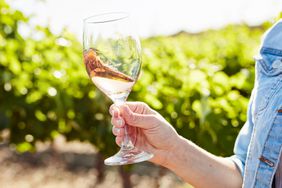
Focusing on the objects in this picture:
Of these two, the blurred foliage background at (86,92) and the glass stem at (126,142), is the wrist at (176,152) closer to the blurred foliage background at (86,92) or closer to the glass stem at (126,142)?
the glass stem at (126,142)

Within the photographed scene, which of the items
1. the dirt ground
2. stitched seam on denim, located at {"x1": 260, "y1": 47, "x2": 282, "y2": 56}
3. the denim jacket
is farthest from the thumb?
the dirt ground

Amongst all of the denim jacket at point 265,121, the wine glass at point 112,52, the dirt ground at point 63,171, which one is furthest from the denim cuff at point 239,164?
the dirt ground at point 63,171

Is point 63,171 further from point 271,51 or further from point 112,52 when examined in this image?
point 112,52

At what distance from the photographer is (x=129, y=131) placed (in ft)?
6.98

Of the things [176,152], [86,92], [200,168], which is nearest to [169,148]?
[176,152]

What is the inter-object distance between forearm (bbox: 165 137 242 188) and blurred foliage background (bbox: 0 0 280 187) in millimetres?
1187

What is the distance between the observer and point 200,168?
226cm

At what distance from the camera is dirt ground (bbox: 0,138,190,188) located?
21.6 ft

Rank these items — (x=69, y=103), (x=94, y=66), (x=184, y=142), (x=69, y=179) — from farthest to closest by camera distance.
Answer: (x=69, y=179) < (x=69, y=103) < (x=184, y=142) < (x=94, y=66)

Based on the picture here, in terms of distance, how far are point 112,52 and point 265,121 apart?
0.56 m

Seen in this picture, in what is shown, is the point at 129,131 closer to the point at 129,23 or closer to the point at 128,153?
the point at 128,153

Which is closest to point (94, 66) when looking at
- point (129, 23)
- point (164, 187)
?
point (129, 23)

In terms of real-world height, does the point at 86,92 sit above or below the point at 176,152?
below

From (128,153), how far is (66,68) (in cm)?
249
